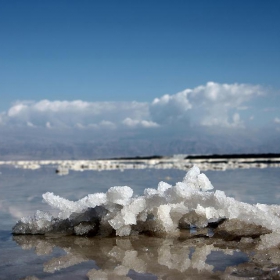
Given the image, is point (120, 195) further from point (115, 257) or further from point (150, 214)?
point (115, 257)

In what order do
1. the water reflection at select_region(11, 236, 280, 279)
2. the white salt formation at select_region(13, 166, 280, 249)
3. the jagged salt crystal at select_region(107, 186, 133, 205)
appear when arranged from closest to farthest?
the water reflection at select_region(11, 236, 280, 279), the white salt formation at select_region(13, 166, 280, 249), the jagged salt crystal at select_region(107, 186, 133, 205)

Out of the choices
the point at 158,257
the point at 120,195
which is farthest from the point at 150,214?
the point at 158,257

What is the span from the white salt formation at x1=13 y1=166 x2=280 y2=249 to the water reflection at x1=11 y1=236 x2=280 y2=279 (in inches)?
8.2

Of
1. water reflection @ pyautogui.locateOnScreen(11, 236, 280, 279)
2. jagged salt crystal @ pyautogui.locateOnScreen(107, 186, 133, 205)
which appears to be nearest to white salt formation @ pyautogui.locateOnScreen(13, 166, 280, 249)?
jagged salt crystal @ pyautogui.locateOnScreen(107, 186, 133, 205)

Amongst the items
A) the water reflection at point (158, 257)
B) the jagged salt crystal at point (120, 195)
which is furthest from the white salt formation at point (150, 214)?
the water reflection at point (158, 257)

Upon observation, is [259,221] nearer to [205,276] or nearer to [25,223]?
[205,276]

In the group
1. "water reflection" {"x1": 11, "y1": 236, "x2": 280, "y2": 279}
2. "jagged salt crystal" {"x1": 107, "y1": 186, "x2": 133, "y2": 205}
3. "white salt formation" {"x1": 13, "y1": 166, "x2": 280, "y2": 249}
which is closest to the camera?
"water reflection" {"x1": 11, "y1": 236, "x2": 280, "y2": 279}

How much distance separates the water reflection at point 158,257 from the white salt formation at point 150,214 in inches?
8.2

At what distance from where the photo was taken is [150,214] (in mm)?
5652

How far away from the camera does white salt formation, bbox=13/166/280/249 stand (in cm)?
532

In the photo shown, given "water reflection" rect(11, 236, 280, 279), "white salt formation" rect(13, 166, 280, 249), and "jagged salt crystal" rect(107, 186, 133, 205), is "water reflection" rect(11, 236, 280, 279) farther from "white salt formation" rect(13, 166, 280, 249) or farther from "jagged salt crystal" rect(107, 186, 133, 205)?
"jagged salt crystal" rect(107, 186, 133, 205)

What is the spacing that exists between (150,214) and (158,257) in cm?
134

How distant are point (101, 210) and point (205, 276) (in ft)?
7.10

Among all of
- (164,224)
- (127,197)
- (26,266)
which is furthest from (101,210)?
(26,266)
